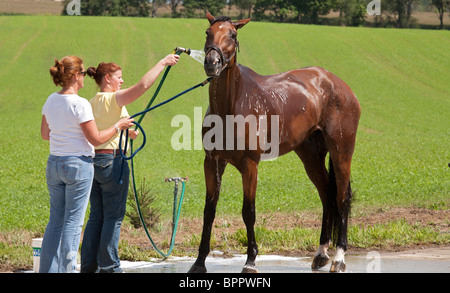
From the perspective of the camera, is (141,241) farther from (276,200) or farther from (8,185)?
(8,185)

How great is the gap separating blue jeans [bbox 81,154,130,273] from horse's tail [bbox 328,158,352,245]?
259 cm

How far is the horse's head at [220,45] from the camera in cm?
539

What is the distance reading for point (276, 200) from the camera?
12781 mm

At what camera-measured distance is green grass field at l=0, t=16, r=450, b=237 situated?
1348cm

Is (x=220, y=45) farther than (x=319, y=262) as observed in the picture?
No

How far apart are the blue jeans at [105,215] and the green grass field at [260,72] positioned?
3.18 m

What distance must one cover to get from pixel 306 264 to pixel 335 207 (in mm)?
776

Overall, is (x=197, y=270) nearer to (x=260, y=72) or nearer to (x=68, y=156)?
(x=68, y=156)

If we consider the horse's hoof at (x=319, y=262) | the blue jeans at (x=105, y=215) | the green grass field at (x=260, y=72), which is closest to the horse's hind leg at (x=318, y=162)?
the horse's hoof at (x=319, y=262)

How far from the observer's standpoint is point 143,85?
5.25 meters

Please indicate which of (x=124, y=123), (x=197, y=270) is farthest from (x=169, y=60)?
(x=197, y=270)

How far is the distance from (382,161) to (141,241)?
14.0 metres

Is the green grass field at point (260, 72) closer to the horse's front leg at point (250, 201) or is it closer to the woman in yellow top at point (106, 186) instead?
the woman in yellow top at point (106, 186)
